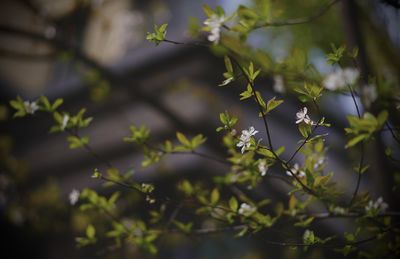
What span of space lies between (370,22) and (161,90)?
77.5 inches

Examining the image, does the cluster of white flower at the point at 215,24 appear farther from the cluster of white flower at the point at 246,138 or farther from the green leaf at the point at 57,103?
the green leaf at the point at 57,103

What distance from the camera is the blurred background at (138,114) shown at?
122 inches

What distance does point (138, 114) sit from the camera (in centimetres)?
413

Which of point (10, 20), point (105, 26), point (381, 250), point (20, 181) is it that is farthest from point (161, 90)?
point (10, 20)

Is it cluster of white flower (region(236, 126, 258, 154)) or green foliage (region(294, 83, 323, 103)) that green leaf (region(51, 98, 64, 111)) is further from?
green foliage (region(294, 83, 323, 103))

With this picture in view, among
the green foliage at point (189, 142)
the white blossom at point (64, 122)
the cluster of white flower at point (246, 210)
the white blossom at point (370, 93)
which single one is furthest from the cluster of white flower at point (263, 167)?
the white blossom at point (64, 122)

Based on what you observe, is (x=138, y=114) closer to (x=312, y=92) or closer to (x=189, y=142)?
(x=189, y=142)

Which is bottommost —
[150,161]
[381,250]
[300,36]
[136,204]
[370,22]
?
[136,204]

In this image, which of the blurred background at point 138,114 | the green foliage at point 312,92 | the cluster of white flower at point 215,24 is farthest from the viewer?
the blurred background at point 138,114

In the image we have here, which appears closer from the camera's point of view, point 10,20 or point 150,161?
point 150,161

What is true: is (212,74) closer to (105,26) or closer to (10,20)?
(105,26)

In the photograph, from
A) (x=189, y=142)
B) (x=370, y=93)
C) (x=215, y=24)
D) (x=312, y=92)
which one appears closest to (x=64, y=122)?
(x=189, y=142)

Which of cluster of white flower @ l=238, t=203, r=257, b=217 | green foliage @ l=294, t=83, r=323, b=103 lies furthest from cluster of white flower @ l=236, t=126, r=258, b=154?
cluster of white flower @ l=238, t=203, r=257, b=217

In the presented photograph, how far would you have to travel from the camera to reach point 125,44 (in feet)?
16.6
